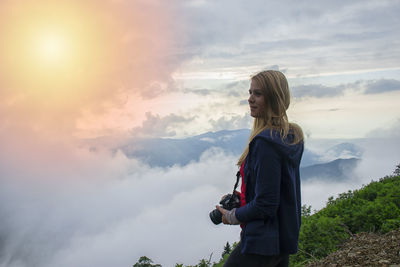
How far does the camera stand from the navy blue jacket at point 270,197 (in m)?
3.02

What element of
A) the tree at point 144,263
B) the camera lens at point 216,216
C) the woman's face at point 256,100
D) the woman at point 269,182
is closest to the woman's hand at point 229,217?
the woman at point 269,182

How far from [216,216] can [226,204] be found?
0.17m

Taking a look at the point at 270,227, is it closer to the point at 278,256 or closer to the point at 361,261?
the point at 278,256

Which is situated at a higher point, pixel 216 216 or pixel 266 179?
pixel 266 179

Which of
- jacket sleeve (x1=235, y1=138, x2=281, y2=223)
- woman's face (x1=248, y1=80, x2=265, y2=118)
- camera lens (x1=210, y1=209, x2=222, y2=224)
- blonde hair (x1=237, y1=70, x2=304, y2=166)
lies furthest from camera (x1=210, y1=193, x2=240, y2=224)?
woman's face (x1=248, y1=80, x2=265, y2=118)

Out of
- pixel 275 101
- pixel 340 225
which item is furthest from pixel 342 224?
pixel 275 101

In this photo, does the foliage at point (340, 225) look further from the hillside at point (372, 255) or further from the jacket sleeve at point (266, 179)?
the jacket sleeve at point (266, 179)

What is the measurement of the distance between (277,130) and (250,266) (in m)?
1.12

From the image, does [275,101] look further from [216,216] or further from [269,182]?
[216,216]

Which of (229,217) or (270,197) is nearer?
(270,197)

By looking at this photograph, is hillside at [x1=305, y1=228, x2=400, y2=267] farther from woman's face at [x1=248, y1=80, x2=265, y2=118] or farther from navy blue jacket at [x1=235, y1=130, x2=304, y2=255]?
woman's face at [x1=248, y1=80, x2=265, y2=118]

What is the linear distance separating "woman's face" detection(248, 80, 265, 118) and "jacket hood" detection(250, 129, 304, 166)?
27 cm

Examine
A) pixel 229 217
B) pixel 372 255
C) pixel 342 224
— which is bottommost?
pixel 372 255

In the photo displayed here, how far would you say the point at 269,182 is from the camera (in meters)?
3.00
